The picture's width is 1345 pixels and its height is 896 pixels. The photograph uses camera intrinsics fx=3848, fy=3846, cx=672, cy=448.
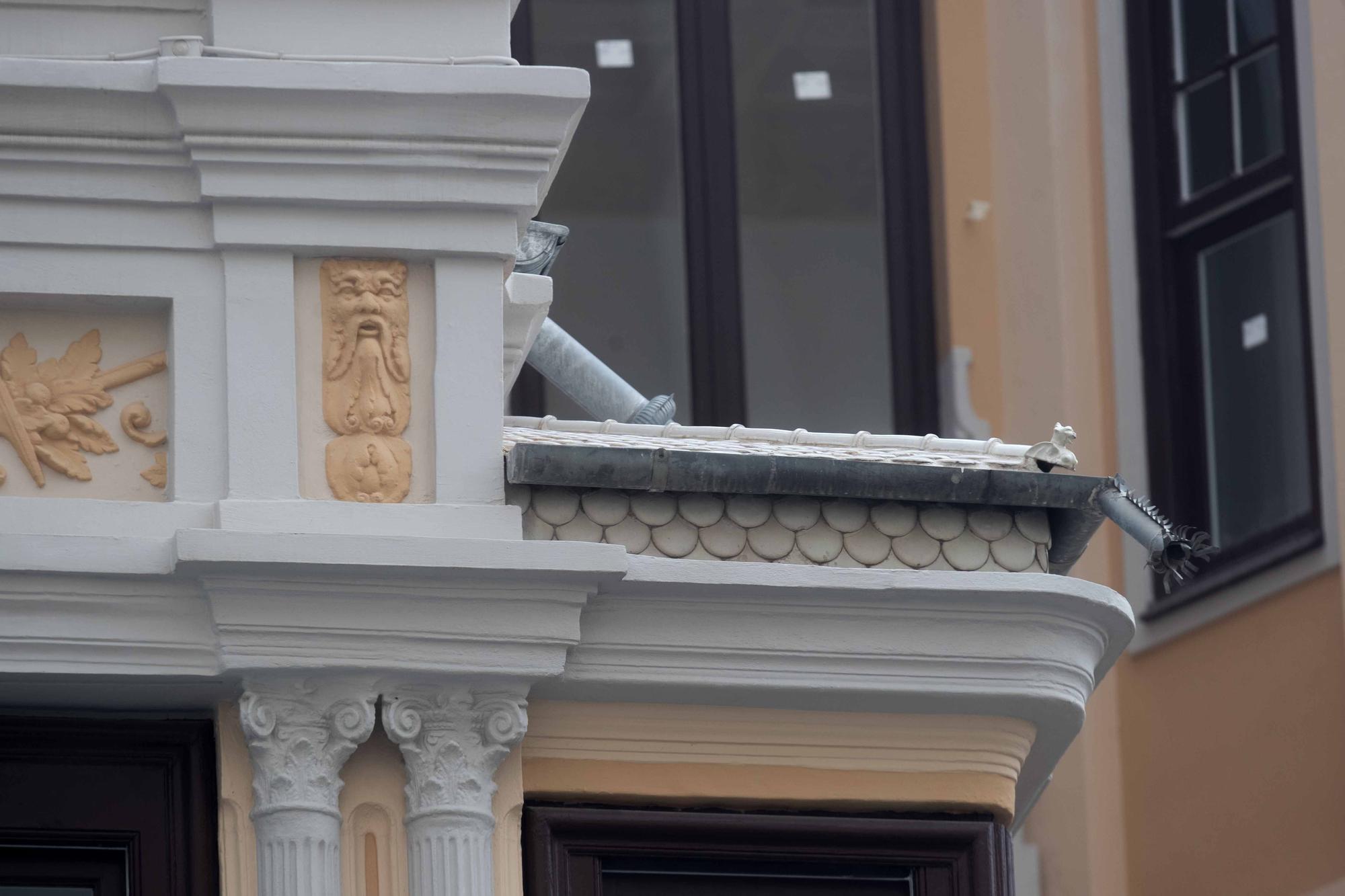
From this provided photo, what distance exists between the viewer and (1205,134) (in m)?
16.9

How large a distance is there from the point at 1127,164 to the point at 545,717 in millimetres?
8295

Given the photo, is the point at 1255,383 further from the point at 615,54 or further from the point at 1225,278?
the point at 615,54

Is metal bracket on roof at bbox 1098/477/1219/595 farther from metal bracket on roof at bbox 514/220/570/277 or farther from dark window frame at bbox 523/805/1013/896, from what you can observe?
metal bracket on roof at bbox 514/220/570/277

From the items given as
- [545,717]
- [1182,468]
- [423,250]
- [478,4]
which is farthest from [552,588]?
[1182,468]

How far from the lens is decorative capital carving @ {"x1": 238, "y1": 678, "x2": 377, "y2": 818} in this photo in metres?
9.23

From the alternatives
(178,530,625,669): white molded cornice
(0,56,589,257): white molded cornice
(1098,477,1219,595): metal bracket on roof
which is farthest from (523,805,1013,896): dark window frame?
(0,56,589,257): white molded cornice

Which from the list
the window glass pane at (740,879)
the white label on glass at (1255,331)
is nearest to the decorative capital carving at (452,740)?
the window glass pane at (740,879)

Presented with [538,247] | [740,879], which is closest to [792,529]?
[740,879]

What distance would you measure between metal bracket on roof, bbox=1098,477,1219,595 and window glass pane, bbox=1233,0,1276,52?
6936mm

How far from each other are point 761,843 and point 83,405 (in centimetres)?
201

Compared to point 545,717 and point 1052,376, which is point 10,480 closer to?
point 545,717

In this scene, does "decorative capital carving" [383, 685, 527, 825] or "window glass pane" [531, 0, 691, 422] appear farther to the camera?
"window glass pane" [531, 0, 691, 422]

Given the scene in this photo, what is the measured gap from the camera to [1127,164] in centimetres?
1728

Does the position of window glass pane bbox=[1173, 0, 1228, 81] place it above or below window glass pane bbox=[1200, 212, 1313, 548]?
above
